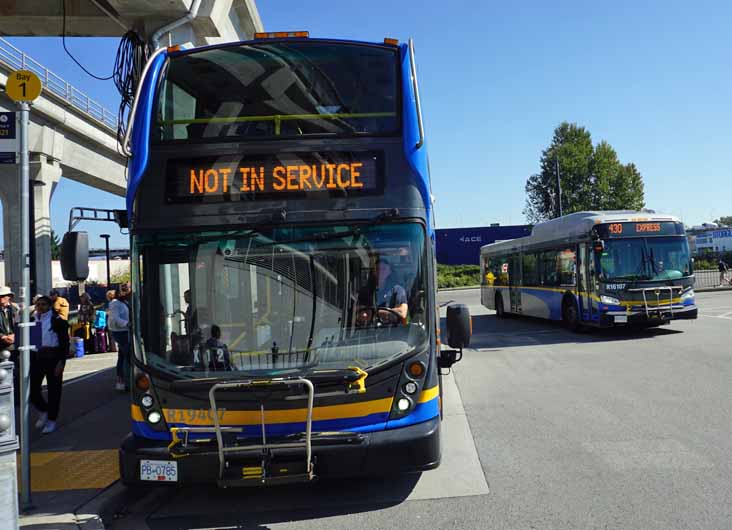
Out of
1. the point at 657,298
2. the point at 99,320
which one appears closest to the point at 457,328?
the point at 657,298

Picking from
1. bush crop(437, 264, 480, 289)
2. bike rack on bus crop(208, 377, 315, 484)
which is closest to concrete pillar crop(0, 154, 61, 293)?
bike rack on bus crop(208, 377, 315, 484)

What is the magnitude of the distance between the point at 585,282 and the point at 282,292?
40.6ft

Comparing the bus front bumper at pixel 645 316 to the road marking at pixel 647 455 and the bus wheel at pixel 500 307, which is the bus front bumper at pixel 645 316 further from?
the bus wheel at pixel 500 307

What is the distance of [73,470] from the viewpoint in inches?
260

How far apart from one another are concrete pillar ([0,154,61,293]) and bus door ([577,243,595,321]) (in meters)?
17.1

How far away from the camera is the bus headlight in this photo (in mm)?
15349

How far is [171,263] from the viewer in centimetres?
551

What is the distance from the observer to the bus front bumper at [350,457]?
196 inches

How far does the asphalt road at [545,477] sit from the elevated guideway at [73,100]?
8.40m

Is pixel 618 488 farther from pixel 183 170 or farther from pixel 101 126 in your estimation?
pixel 101 126

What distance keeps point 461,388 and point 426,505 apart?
Result: 5.27 m

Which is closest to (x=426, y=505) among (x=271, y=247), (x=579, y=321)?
(x=271, y=247)

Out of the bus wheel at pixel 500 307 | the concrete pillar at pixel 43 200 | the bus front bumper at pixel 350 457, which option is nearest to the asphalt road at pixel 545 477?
the bus front bumper at pixel 350 457

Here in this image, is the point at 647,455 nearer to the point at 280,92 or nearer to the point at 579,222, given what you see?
the point at 280,92
